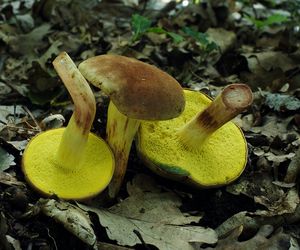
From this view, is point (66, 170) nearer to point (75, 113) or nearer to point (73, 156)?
point (73, 156)

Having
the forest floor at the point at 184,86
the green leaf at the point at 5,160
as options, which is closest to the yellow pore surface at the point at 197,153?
the forest floor at the point at 184,86

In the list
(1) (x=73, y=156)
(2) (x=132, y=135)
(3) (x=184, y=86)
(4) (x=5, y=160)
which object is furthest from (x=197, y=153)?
(3) (x=184, y=86)

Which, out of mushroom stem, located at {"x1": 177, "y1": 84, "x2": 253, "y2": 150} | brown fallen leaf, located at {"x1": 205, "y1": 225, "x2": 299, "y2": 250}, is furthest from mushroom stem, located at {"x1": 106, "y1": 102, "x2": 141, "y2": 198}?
brown fallen leaf, located at {"x1": 205, "y1": 225, "x2": 299, "y2": 250}

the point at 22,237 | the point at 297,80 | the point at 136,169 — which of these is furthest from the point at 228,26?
the point at 22,237

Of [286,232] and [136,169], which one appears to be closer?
[286,232]

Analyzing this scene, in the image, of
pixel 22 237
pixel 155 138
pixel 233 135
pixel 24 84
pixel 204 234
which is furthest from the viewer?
pixel 24 84

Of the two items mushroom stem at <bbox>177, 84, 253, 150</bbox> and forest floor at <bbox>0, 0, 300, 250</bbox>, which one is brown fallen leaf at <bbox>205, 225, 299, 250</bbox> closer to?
forest floor at <bbox>0, 0, 300, 250</bbox>

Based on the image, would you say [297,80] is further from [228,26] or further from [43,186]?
[43,186]
